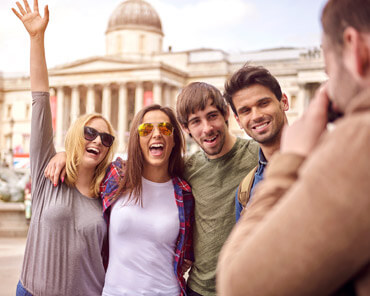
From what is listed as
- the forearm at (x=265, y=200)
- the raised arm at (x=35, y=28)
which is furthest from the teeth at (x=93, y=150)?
the forearm at (x=265, y=200)

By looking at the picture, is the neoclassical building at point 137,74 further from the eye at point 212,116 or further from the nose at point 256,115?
the nose at point 256,115

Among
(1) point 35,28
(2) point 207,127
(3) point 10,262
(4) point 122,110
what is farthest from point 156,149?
(4) point 122,110

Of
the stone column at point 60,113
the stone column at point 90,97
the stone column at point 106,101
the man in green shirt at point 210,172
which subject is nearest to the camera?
the man in green shirt at point 210,172

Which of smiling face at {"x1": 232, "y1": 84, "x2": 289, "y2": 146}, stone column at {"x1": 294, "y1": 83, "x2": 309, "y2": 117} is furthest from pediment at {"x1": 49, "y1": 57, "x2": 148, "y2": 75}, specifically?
smiling face at {"x1": 232, "y1": 84, "x2": 289, "y2": 146}

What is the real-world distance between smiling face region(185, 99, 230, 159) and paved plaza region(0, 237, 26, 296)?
407cm

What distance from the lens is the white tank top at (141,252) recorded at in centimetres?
301

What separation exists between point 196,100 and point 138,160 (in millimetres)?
635

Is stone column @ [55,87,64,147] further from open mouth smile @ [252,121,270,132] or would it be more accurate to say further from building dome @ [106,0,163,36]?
open mouth smile @ [252,121,270,132]

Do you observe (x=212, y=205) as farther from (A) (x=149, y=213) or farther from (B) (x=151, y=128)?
(B) (x=151, y=128)

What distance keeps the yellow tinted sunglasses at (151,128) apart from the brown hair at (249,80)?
65cm

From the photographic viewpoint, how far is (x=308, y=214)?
94 cm

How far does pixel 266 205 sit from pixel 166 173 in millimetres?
2443

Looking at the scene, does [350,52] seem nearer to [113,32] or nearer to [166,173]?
[166,173]

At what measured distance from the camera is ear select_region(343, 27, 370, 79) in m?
1.01
